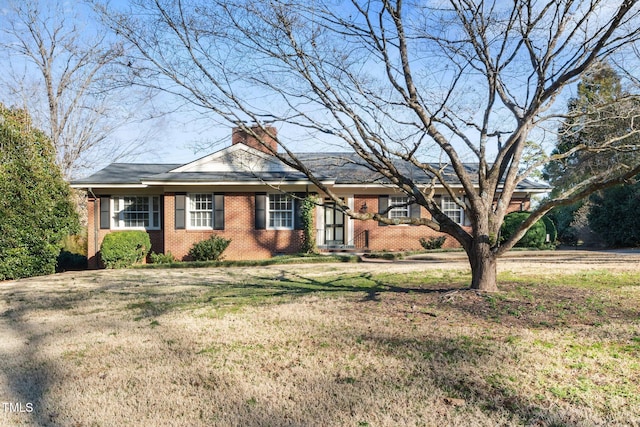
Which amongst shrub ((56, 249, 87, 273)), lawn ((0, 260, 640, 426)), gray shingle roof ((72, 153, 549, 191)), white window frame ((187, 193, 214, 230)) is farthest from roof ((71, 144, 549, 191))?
lawn ((0, 260, 640, 426))

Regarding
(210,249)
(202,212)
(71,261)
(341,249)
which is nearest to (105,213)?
(71,261)

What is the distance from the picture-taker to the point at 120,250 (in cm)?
1612

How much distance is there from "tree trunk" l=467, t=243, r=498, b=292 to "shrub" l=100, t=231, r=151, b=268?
1264 cm

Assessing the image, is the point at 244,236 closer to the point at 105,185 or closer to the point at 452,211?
the point at 105,185

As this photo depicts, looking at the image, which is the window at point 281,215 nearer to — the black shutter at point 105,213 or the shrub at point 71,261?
the black shutter at point 105,213

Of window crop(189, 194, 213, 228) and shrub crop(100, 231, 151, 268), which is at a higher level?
window crop(189, 194, 213, 228)

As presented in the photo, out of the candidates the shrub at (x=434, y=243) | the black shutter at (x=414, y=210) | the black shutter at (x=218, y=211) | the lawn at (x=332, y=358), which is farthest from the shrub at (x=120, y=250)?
the shrub at (x=434, y=243)

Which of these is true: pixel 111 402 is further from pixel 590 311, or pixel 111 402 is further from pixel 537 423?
pixel 590 311

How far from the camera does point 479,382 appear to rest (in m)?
3.94

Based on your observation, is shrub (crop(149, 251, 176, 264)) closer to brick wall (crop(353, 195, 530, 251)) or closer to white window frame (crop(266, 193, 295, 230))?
white window frame (crop(266, 193, 295, 230))

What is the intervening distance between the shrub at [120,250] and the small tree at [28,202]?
5.62ft

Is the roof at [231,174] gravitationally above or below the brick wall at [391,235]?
above

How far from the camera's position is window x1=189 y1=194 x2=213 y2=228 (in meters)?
18.1

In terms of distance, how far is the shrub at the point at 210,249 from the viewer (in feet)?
56.5
